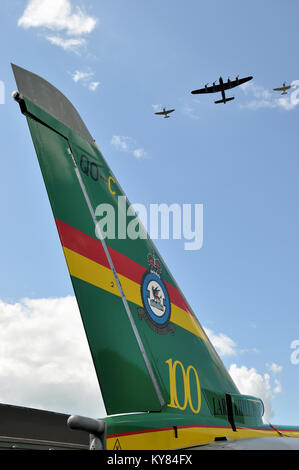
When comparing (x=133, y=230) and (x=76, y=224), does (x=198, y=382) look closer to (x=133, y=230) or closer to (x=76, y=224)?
(x=133, y=230)

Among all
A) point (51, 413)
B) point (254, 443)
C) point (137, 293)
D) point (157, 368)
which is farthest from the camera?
point (51, 413)

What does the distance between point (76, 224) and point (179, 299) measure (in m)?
1.72

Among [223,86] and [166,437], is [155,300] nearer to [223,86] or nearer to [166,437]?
[166,437]

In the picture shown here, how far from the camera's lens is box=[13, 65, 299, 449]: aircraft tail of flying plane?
154 inches

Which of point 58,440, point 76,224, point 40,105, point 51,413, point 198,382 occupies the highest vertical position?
point 40,105

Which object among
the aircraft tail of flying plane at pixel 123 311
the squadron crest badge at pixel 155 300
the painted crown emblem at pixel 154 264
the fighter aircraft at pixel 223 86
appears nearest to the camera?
the aircraft tail of flying plane at pixel 123 311

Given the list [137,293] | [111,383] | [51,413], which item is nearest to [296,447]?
[111,383]

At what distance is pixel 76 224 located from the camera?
4230 mm

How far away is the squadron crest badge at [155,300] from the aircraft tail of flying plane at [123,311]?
0.04 ft

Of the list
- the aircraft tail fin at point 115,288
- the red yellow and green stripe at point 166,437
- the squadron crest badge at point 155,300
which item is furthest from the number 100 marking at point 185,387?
the squadron crest badge at point 155,300

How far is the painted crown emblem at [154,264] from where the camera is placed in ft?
16.2

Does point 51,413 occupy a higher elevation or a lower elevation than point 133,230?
lower

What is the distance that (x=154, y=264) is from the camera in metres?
5.03

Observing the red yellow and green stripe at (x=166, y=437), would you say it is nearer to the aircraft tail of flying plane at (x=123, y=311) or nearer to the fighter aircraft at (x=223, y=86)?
the aircraft tail of flying plane at (x=123, y=311)
